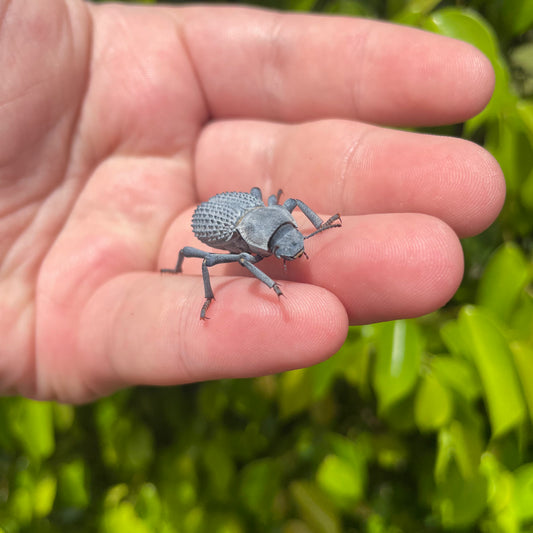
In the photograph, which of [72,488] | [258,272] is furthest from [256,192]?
[72,488]

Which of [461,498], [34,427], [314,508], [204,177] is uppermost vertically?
[204,177]

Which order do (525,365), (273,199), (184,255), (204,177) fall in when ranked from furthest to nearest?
(204,177) → (273,199) → (184,255) → (525,365)

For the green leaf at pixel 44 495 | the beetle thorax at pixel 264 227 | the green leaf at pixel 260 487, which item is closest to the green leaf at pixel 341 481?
the green leaf at pixel 260 487

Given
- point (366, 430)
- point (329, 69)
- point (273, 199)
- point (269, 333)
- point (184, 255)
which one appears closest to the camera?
point (269, 333)

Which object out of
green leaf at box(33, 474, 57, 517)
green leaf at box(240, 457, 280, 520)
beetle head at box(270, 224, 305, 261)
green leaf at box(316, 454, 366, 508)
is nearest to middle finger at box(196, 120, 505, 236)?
beetle head at box(270, 224, 305, 261)

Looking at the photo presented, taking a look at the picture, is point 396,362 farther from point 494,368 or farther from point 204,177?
point 204,177

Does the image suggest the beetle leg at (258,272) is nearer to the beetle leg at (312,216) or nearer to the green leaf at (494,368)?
the beetle leg at (312,216)
